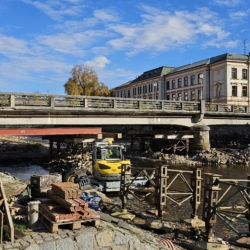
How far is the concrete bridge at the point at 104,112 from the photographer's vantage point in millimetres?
18969

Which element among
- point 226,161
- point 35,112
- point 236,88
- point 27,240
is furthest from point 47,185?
point 236,88

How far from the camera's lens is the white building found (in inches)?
2067

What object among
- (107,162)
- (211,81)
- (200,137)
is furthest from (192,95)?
(107,162)

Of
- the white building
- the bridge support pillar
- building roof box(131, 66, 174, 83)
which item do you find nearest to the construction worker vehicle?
the bridge support pillar

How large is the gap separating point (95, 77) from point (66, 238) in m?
61.6

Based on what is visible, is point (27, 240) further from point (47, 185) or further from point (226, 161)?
point (226, 161)

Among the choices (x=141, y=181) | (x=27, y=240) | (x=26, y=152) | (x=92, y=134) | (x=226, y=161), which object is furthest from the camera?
(x=26, y=152)

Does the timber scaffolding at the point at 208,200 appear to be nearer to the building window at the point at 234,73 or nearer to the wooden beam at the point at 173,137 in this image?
the wooden beam at the point at 173,137

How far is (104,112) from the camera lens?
23188mm

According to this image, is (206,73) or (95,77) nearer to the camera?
(206,73)

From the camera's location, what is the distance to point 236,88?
174 ft

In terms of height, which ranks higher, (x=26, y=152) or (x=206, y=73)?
(x=206, y=73)

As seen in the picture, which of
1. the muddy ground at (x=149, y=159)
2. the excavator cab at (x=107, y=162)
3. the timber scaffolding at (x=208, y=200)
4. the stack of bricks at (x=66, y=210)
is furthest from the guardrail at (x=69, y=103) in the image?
the stack of bricks at (x=66, y=210)

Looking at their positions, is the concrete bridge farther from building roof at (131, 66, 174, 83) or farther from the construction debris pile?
building roof at (131, 66, 174, 83)
